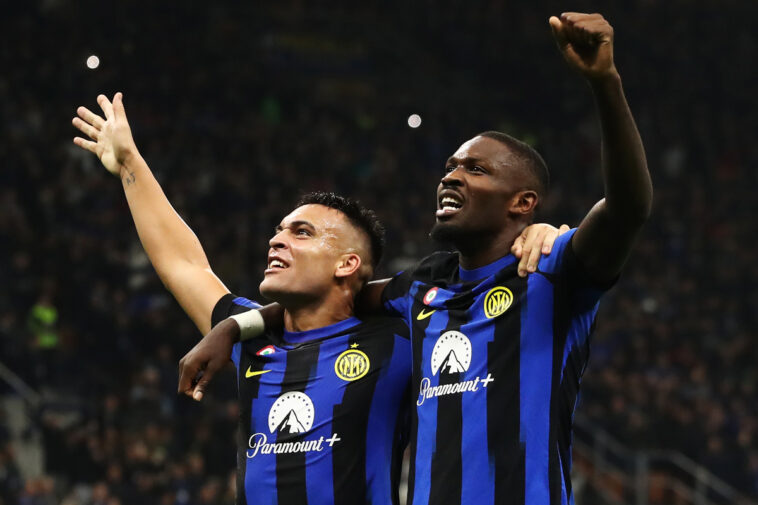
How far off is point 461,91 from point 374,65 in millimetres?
1693

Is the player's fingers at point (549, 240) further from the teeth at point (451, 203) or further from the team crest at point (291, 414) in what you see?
the team crest at point (291, 414)

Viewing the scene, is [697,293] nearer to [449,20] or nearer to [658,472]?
[658,472]

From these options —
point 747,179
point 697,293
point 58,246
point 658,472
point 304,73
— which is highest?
point 304,73

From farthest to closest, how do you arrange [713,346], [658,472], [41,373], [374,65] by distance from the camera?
[374,65], [713,346], [658,472], [41,373]

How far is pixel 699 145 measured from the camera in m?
18.9

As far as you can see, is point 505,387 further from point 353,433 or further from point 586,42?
point 586,42

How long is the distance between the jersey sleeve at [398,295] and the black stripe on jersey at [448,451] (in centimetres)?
54

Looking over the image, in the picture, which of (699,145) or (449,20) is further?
(449,20)

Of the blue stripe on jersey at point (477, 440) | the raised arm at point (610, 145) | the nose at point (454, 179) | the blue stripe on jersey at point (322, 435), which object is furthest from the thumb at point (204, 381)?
the raised arm at point (610, 145)

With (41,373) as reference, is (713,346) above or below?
above

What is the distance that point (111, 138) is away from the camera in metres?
4.50

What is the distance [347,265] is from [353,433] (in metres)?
0.69

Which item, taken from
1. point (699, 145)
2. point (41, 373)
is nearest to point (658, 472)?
point (41, 373)

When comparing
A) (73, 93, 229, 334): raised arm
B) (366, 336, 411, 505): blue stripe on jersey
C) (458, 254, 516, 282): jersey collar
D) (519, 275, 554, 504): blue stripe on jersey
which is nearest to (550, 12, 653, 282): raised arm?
(519, 275, 554, 504): blue stripe on jersey
